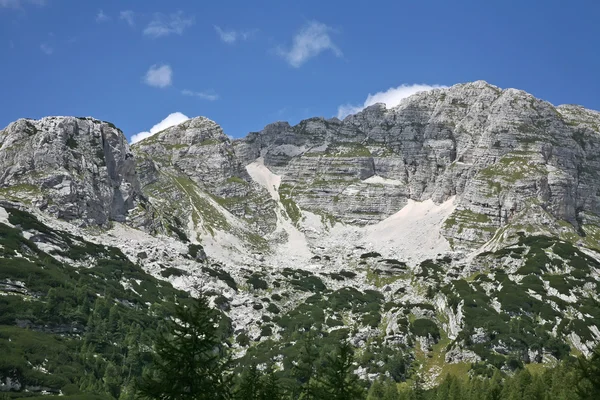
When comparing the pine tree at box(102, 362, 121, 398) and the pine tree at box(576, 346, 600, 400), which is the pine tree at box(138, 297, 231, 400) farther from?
the pine tree at box(102, 362, 121, 398)

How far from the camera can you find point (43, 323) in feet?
404

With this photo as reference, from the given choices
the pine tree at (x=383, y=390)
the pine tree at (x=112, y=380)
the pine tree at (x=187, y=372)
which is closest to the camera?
the pine tree at (x=187, y=372)

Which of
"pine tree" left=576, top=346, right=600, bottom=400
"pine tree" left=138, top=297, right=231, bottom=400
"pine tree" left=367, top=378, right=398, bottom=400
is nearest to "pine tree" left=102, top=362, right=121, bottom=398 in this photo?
"pine tree" left=367, top=378, right=398, bottom=400

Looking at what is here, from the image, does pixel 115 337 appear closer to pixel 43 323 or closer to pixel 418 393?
pixel 43 323

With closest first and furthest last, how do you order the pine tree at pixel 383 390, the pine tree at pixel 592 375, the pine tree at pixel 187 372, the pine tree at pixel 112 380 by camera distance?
the pine tree at pixel 187 372 < the pine tree at pixel 592 375 < the pine tree at pixel 383 390 < the pine tree at pixel 112 380

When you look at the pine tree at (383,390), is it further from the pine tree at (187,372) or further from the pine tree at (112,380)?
the pine tree at (187,372)

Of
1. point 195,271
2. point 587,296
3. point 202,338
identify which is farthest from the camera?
point 195,271

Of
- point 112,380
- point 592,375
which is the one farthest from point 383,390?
point 592,375

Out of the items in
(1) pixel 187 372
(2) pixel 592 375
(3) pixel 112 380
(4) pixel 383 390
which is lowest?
(2) pixel 592 375

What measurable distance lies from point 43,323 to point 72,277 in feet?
105

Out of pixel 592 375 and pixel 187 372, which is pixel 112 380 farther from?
pixel 592 375

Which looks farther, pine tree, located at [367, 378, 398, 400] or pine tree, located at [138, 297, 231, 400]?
pine tree, located at [367, 378, 398, 400]

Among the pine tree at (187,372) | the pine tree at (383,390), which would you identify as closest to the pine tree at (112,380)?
the pine tree at (383,390)

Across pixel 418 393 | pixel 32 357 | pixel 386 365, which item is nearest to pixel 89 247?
pixel 32 357
